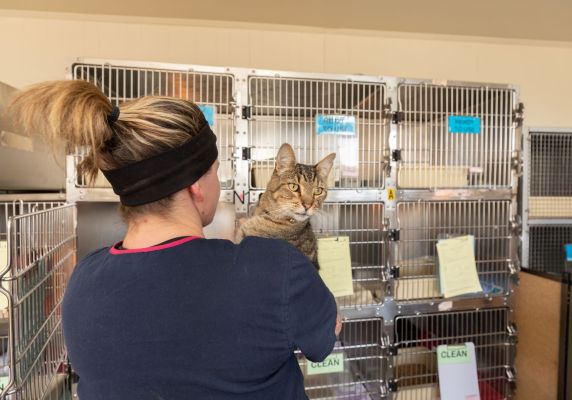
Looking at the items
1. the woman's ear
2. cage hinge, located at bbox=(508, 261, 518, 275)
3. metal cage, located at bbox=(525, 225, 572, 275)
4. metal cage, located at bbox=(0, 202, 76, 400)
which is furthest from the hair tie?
metal cage, located at bbox=(525, 225, 572, 275)

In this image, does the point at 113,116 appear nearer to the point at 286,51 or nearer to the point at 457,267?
the point at 457,267

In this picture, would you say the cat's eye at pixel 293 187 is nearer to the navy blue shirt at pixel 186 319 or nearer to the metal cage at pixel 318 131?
the metal cage at pixel 318 131

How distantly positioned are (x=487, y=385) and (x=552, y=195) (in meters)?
0.93

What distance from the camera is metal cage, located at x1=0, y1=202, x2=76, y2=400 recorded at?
24.4 inches

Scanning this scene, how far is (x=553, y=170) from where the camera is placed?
160 cm

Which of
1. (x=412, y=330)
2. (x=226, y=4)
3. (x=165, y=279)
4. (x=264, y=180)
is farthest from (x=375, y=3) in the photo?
(x=165, y=279)

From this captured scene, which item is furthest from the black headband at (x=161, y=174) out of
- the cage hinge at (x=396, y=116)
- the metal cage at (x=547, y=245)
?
the metal cage at (x=547, y=245)

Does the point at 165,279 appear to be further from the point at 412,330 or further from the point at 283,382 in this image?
the point at 412,330

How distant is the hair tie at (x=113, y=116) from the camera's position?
475mm

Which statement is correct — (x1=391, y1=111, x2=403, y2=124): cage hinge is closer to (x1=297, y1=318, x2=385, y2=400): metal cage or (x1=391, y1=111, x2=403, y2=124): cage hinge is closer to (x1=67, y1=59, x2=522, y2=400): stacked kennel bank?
(x1=67, y1=59, x2=522, y2=400): stacked kennel bank

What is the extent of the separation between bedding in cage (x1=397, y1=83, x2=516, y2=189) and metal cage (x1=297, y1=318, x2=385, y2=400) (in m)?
0.59

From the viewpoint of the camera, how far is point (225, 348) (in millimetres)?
479

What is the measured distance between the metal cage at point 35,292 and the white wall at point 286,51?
1.04 meters

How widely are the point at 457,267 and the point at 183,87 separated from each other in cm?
120
